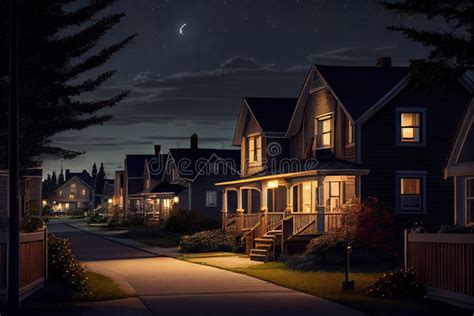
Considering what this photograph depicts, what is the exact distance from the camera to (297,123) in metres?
41.3

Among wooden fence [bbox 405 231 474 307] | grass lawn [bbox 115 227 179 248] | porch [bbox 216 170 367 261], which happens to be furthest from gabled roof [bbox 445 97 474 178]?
grass lawn [bbox 115 227 179 248]

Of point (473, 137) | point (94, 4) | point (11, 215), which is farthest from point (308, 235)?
point (11, 215)

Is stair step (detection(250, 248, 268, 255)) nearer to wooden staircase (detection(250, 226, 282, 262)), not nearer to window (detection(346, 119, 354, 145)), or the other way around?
wooden staircase (detection(250, 226, 282, 262))

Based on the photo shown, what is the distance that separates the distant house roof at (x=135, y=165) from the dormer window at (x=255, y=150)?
55.7 metres

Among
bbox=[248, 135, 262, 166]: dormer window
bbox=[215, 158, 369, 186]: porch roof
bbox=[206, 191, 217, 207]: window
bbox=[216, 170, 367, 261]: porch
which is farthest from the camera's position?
bbox=[206, 191, 217, 207]: window

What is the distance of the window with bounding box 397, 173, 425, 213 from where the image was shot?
3491 centimetres

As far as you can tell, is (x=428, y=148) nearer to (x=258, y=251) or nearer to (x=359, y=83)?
(x=359, y=83)

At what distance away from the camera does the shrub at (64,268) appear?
65.8 ft

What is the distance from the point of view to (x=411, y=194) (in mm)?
35094

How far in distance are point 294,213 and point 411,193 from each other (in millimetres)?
5635

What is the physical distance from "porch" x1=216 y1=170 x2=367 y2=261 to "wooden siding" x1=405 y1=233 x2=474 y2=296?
42.4 ft

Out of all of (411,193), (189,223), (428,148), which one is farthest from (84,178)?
(428,148)

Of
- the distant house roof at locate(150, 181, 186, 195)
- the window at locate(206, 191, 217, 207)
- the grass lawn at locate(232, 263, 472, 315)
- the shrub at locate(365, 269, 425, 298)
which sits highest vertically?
the distant house roof at locate(150, 181, 186, 195)

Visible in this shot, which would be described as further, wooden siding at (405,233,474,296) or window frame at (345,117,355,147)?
window frame at (345,117,355,147)
